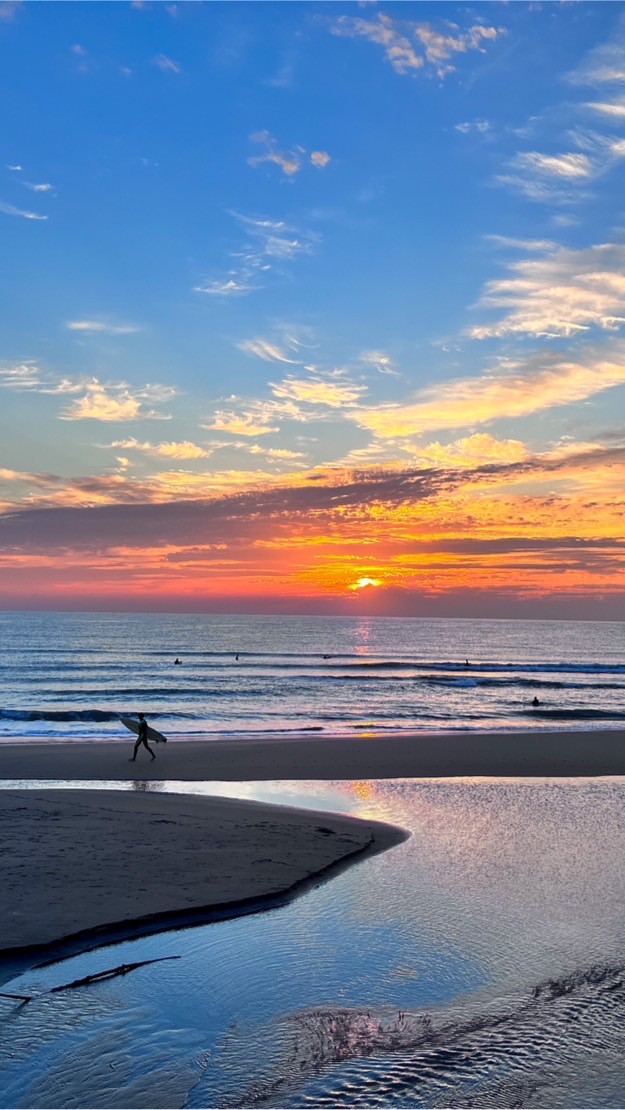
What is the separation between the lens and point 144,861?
460 inches

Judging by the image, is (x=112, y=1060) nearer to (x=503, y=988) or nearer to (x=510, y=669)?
(x=503, y=988)

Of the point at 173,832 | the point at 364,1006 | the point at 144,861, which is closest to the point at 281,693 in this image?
the point at 173,832

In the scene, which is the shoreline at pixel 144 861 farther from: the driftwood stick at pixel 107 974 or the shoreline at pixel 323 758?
the shoreline at pixel 323 758

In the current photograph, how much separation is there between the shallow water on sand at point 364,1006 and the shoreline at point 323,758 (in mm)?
10355

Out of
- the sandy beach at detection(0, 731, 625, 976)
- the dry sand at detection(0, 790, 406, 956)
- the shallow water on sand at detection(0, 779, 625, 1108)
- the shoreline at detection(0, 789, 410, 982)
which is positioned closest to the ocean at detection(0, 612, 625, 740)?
the sandy beach at detection(0, 731, 625, 976)

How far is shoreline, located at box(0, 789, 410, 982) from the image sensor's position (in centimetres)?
916

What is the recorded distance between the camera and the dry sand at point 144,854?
9578mm

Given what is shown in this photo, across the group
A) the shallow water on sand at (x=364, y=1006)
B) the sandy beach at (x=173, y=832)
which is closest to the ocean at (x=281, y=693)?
the sandy beach at (x=173, y=832)

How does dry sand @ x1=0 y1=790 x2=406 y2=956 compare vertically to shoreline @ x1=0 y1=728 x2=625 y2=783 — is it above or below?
above

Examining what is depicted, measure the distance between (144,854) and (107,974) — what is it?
164 inches

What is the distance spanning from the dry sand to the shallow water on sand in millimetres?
652

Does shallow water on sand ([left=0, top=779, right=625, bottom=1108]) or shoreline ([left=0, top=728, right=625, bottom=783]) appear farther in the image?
shoreline ([left=0, top=728, right=625, bottom=783])

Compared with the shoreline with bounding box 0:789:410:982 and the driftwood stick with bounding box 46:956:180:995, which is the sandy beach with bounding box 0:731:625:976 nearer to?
the shoreline with bounding box 0:789:410:982

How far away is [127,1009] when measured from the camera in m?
7.27
